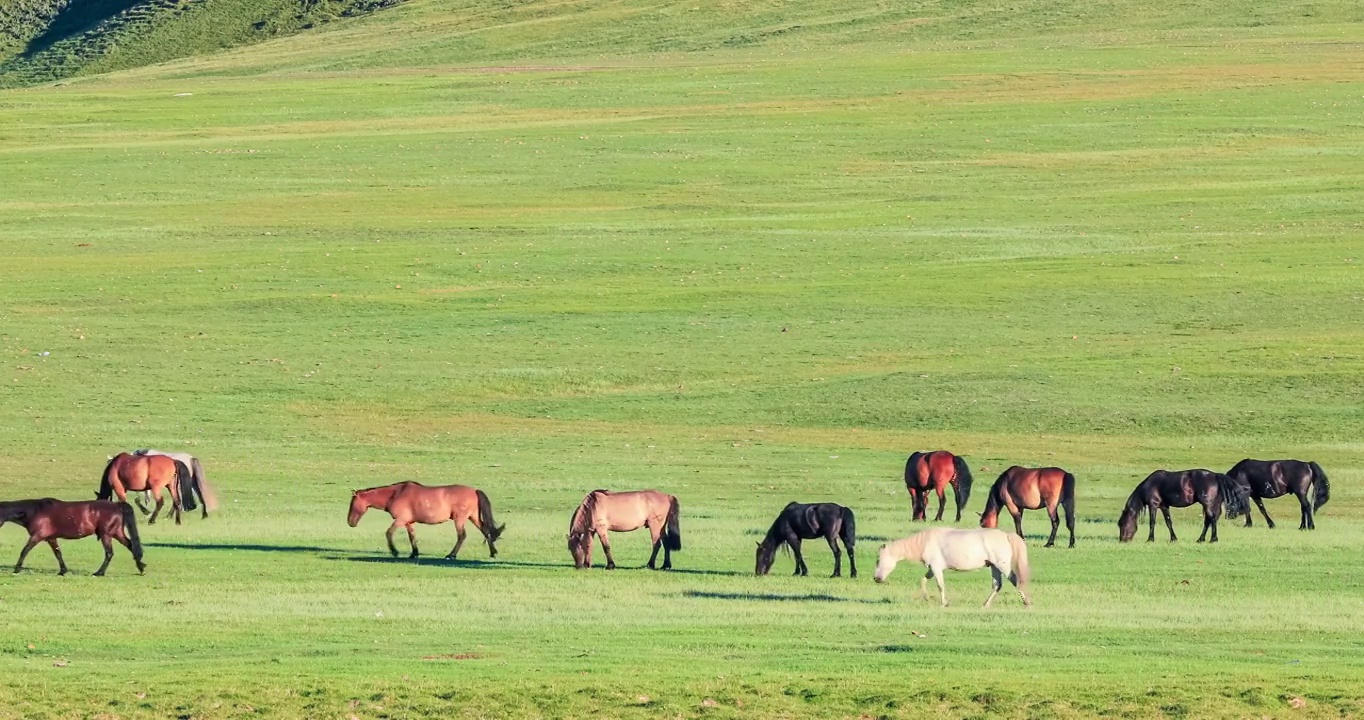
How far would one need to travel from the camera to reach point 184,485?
26.7 meters

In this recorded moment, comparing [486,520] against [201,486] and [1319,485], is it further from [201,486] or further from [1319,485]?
[1319,485]

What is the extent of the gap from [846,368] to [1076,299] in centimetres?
949

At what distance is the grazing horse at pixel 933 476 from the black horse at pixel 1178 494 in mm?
2166

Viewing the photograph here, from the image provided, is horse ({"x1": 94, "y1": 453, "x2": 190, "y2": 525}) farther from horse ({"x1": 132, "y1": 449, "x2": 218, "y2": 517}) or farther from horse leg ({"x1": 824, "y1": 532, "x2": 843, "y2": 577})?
horse leg ({"x1": 824, "y1": 532, "x2": 843, "y2": 577})

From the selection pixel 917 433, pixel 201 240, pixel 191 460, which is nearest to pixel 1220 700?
pixel 191 460

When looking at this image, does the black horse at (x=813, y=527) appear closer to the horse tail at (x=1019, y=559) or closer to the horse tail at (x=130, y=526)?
the horse tail at (x=1019, y=559)

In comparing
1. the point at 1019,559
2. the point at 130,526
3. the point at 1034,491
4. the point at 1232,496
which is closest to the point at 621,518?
the point at 1019,559

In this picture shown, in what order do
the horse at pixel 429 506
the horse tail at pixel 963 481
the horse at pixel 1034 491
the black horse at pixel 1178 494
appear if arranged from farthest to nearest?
1. the horse tail at pixel 963 481
2. the black horse at pixel 1178 494
3. the horse at pixel 1034 491
4. the horse at pixel 429 506

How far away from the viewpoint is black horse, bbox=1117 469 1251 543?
25.0m

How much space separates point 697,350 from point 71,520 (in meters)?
23.5

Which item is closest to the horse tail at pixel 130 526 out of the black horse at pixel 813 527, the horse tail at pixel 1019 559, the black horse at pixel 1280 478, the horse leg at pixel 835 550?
the black horse at pixel 813 527

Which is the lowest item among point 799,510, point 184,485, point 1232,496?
point 799,510

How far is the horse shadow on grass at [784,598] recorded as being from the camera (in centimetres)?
2048

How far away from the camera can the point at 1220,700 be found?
1627cm
